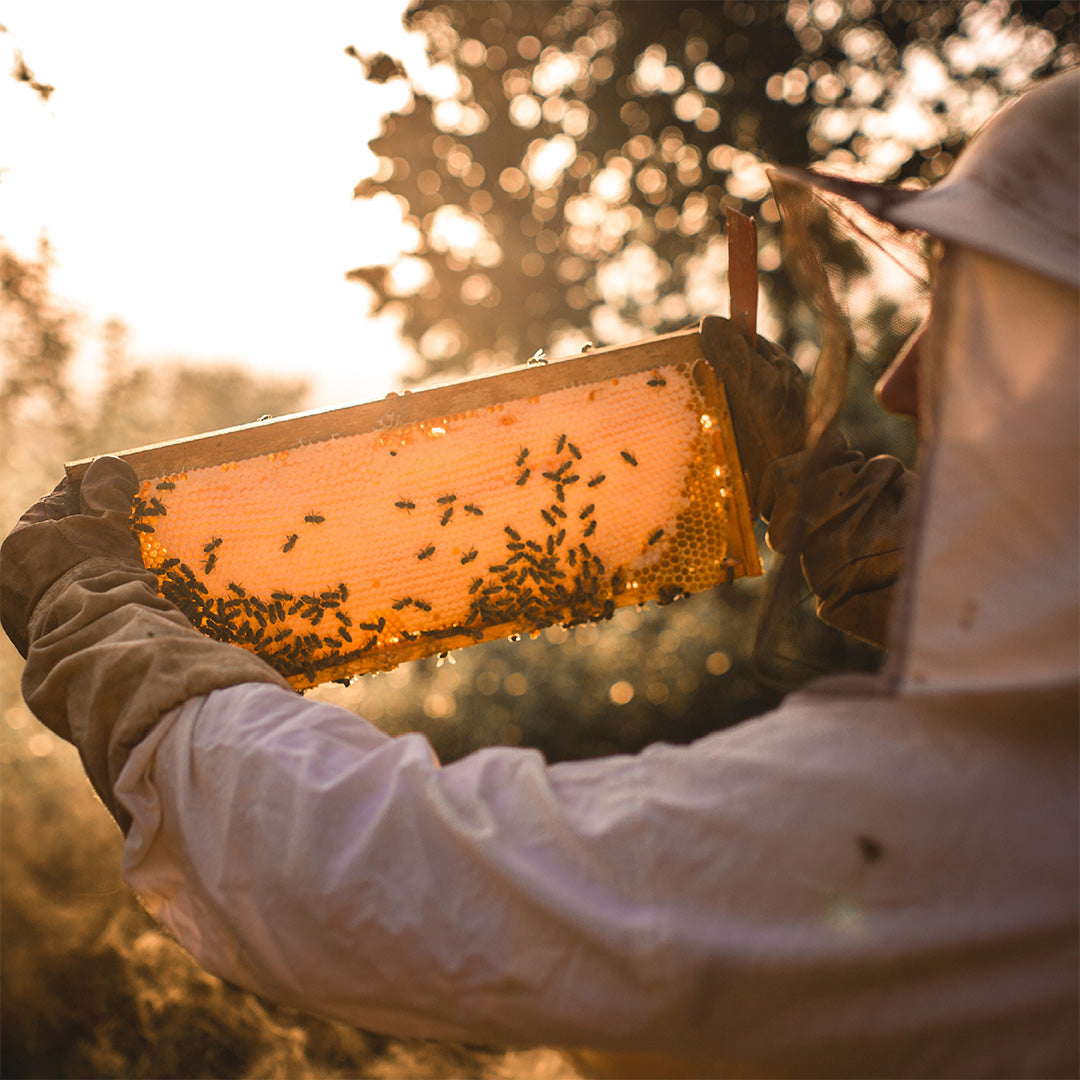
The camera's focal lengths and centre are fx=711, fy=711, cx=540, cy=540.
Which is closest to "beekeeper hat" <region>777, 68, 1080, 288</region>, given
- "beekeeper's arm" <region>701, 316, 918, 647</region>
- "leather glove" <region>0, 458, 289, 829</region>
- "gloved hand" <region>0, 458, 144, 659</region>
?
"beekeeper's arm" <region>701, 316, 918, 647</region>

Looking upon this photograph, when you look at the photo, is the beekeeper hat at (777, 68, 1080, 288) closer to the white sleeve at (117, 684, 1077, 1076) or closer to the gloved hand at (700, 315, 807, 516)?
the white sleeve at (117, 684, 1077, 1076)

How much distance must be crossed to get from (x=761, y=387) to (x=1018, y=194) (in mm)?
1114

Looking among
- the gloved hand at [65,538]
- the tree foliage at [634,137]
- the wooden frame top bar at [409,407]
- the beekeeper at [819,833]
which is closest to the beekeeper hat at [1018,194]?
the beekeeper at [819,833]

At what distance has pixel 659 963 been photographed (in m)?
1.16

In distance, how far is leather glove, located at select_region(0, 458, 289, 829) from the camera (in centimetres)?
154

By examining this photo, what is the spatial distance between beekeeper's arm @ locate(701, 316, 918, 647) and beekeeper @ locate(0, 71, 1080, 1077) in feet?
2.94

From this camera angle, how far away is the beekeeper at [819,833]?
109 cm

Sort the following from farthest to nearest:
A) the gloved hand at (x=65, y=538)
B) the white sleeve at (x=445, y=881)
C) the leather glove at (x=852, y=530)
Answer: the leather glove at (x=852, y=530) → the gloved hand at (x=65, y=538) → the white sleeve at (x=445, y=881)

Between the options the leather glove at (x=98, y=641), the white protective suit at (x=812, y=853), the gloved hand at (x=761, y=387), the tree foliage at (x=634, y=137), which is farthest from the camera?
the tree foliage at (x=634, y=137)

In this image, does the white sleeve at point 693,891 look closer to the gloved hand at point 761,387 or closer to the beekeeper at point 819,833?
the beekeeper at point 819,833

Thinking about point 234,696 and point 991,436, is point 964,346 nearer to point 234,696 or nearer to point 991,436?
point 991,436

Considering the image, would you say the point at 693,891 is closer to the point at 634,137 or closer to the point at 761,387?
the point at 761,387

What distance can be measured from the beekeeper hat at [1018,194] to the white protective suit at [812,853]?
0.19 feet

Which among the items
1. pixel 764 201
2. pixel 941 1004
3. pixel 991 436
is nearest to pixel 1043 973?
pixel 941 1004
